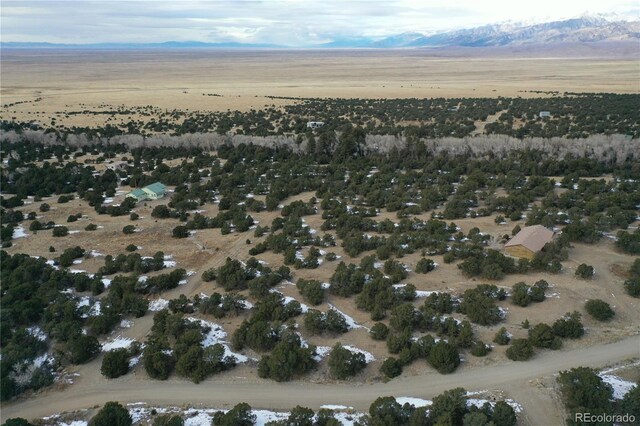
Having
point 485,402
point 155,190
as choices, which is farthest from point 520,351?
point 155,190

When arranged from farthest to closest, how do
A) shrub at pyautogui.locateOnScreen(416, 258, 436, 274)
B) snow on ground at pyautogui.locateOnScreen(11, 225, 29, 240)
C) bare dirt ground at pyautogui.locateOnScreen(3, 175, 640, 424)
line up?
snow on ground at pyautogui.locateOnScreen(11, 225, 29, 240), shrub at pyautogui.locateOnScreen(416, 258, 436, 274), bare dirt ground at pyautogui.locateOnScreen(3, 175, 640, 424)

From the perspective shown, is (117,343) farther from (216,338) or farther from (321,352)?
(321,352)

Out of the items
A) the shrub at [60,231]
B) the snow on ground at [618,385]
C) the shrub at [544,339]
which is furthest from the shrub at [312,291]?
the shrub at [60,231]

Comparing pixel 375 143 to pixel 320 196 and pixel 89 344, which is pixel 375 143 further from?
pixel 89 344

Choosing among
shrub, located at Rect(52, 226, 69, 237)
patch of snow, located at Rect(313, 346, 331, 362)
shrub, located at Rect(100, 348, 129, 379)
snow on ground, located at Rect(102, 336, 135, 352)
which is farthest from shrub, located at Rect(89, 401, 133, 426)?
shrub, located at Rect(52, 226, 69, 237)

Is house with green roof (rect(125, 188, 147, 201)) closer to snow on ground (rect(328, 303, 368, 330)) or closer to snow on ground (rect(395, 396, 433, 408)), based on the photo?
snow on ground (rect(328, 303, 368, 330))

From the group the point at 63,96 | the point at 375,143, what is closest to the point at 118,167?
the point at 375,143

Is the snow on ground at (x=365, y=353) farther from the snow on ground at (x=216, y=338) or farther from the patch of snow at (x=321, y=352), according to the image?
the snow on ground at (x=216, y=338)
